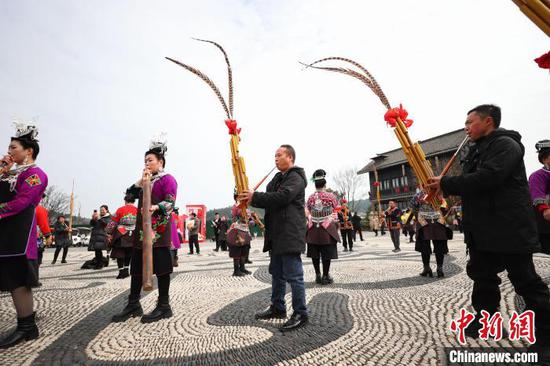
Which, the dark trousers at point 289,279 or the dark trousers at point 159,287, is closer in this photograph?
the dark trousers at point 289,279

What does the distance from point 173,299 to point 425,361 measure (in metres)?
3.62

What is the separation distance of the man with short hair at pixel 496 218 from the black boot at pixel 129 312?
3487 millimetres

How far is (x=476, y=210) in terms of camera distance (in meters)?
2.51

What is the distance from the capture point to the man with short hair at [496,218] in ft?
7.39

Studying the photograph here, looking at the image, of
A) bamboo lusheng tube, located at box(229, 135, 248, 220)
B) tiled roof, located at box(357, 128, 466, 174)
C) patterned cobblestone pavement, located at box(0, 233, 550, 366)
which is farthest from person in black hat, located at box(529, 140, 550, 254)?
tiled roof, located at box(357, 128, 466, 174)

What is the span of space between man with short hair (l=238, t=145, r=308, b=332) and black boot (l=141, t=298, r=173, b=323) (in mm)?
1141


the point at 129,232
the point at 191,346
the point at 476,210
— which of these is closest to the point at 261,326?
the point at 191,346

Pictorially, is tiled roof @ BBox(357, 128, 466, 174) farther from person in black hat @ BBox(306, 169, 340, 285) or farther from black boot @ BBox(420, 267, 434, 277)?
person in black hat @ BBox(306, 169, 340, 285)

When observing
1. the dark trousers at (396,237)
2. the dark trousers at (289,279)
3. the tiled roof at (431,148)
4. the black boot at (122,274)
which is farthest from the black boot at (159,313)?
the tiled roof at (431,148)

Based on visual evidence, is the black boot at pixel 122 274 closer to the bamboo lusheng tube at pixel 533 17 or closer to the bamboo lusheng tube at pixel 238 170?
the bamboo lusheng tube at pixel 238 170

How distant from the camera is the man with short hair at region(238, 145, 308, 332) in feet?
10.4

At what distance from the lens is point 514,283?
237 cm

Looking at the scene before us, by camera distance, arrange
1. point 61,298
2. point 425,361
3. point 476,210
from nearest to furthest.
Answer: point 425,361 < point 476,210 < point 61,298

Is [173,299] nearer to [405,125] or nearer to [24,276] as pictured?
[24,276]
